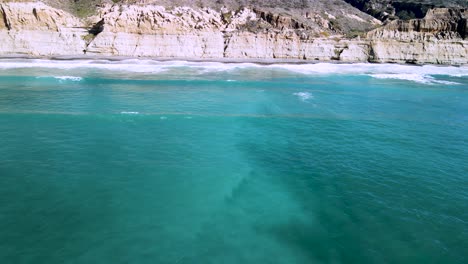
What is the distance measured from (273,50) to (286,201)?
46181mm

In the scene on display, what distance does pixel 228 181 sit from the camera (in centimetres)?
1184

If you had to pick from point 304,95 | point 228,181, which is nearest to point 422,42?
point 304,95

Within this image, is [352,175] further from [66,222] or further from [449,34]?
[449,34]

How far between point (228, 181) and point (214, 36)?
143 ft

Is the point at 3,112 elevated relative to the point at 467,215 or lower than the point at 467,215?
elevated

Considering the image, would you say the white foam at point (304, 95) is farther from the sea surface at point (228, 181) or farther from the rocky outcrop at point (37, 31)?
the rocky outcrop at point (37, 31)

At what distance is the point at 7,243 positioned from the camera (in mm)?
8008

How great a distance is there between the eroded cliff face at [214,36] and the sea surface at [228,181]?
26.4 meters

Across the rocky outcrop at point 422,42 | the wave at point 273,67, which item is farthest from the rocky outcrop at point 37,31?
the rocky outcrop at point 422,42

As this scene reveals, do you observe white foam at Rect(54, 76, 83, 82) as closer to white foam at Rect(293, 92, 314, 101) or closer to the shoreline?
the shoreline

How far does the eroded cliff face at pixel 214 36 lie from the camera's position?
47312mm

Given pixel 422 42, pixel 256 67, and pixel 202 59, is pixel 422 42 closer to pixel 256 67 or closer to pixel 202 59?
pixel 256 67

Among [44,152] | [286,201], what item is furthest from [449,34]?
[44,152]

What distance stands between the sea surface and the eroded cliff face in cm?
2636
